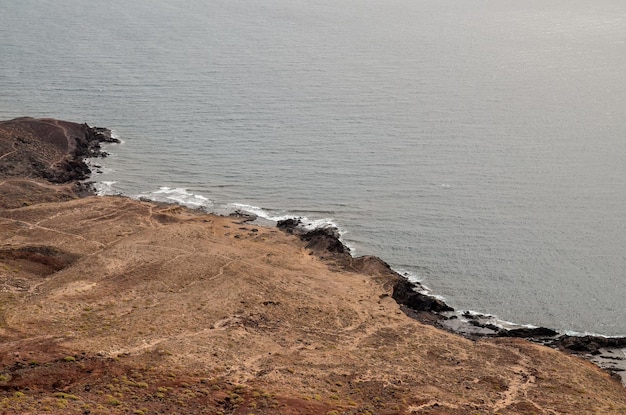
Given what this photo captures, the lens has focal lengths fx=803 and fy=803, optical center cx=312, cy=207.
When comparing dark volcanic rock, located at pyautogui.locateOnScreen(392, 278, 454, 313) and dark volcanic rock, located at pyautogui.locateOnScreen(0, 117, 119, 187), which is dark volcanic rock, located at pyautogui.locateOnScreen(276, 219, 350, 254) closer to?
dark volcanic rock, located at pyautogui.locateOnScreen(392, 278, 454, 313)

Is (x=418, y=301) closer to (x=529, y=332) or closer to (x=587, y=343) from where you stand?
(x=529, y=332)

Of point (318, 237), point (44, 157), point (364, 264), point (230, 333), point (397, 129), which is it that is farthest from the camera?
point (397, 129)

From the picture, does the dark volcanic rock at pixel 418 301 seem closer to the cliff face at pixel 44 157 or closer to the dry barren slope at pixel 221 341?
the dry barren slope at pixel 221 341

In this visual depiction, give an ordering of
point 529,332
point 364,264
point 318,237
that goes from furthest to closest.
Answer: point 318,237
point 364,264
point 529,332

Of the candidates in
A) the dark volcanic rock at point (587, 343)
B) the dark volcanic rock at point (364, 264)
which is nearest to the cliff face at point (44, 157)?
the dark volcanic rock at point (364, 264)

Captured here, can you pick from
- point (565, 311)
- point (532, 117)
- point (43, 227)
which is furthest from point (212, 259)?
point (532, 117)

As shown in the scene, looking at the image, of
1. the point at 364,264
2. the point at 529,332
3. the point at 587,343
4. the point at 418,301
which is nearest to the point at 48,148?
the point at 364,264

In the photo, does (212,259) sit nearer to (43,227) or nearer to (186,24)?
(43,227)
